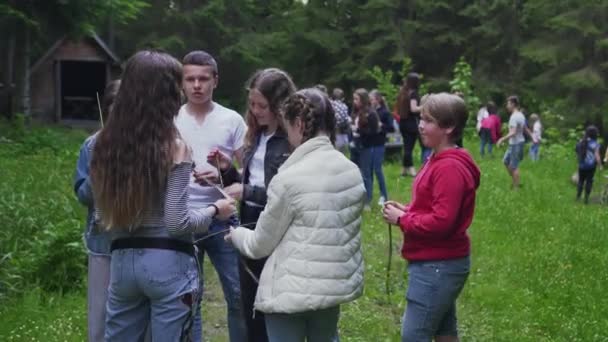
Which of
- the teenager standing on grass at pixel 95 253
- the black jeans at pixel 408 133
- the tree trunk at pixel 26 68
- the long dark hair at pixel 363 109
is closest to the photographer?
the teenager standing on grass at pixel 95 253

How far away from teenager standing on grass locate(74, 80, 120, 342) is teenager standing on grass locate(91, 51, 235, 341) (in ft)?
2.28

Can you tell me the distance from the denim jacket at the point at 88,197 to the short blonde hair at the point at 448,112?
6.03ft

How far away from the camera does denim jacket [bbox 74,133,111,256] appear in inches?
181

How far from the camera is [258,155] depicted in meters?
4.94

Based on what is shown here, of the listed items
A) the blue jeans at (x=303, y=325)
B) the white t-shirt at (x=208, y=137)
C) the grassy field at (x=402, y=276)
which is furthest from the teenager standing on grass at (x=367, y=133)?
the blue jeans at (x=303, y=325)

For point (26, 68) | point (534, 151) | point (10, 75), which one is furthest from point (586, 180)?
point (10, 75)

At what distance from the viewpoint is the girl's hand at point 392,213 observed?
4707mm

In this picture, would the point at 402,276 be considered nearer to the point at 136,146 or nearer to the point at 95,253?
the point at 95,253

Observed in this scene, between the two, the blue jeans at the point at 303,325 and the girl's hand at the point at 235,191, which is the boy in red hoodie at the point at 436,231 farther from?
the girl's hand at the point at 235,191

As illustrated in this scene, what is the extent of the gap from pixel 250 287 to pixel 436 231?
3.61 ft

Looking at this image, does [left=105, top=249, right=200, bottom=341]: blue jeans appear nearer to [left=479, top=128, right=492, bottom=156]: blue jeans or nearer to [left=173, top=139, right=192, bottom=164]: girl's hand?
[left=173, top=139, right=192, bottom=164]: girl's hand

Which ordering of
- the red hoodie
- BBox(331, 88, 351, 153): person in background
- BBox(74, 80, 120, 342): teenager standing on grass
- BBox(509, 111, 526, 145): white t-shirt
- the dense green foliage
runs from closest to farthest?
the red hoodie → BBox(74, 80, 120, 342): teenager standing on grass → BBox(331, 88, 351, 153): person in background → BBox(509, 111, 526, 145): white t-shirt → the dense green foliage

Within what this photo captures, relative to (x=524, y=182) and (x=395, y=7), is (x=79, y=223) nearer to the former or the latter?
(x=524, y=182)

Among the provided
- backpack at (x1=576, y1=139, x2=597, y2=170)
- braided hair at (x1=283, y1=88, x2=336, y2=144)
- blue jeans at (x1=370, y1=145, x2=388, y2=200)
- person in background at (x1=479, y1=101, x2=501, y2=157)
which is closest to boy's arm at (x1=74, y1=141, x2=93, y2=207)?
braided hair at (x1=283, y1=88, x2=336, y2=144)
